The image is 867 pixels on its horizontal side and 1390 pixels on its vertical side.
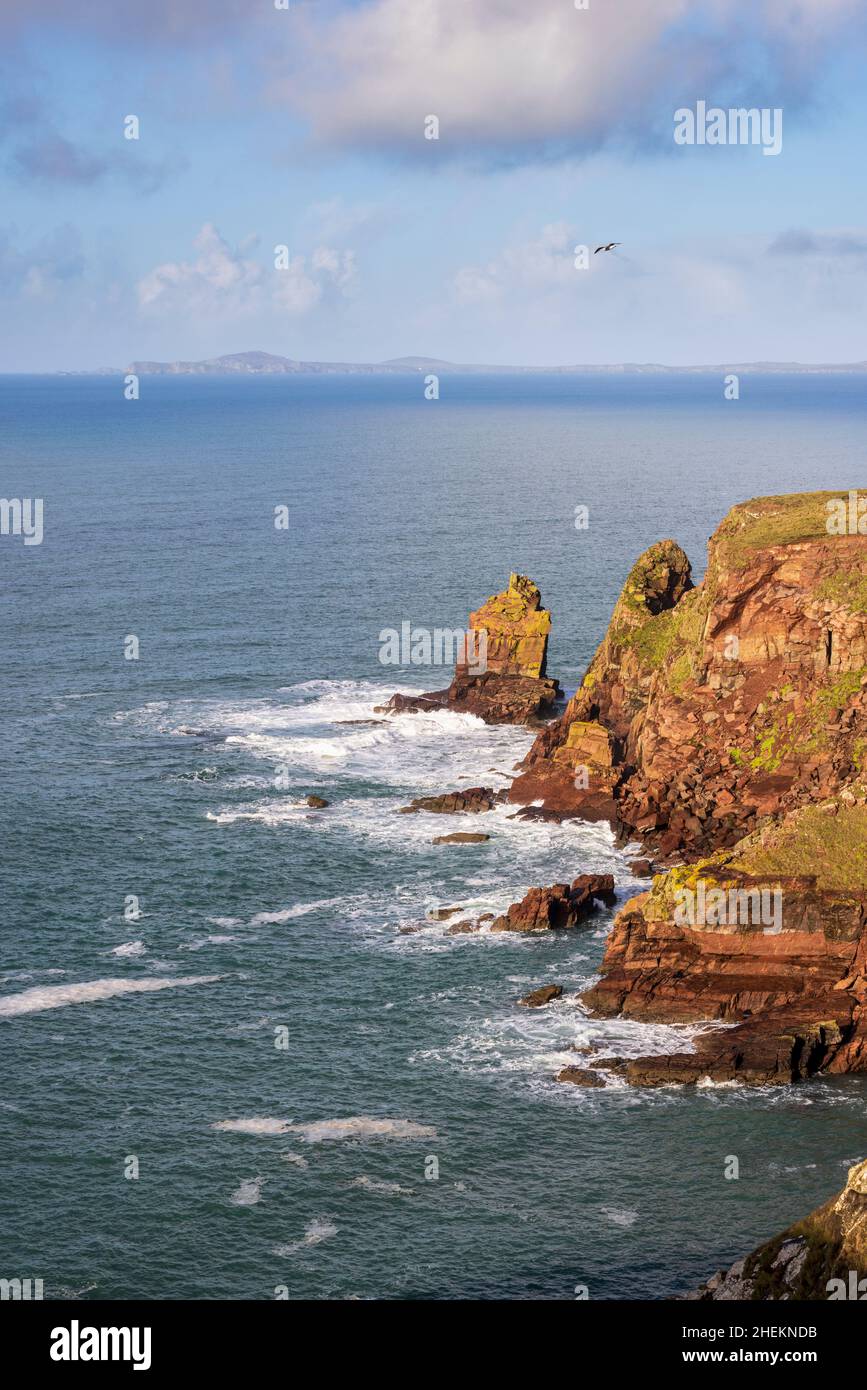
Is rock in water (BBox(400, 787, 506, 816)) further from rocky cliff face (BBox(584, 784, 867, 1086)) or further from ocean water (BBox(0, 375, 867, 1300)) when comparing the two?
rocky cliff face (BBox(584, 784, 867, 1086))

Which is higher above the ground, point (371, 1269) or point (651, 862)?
point (651, 862)

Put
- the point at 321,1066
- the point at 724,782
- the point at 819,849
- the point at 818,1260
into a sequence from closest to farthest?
1. the point at 818,1260
2. the point at 321,1066
3. the point at 819,849
4. the point at 724,782

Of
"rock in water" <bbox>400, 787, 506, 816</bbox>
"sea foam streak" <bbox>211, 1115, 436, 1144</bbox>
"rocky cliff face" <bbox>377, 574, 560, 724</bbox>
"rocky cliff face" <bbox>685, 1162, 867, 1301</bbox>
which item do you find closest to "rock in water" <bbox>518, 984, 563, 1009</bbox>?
"sea foam streak" <bbox>211, 1115, 436, 1144</bbox>

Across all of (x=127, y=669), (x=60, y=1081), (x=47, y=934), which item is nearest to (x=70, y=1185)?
(x=60, y=1081)

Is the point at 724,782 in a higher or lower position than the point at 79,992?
higher

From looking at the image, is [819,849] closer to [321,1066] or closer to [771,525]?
[321,1066]

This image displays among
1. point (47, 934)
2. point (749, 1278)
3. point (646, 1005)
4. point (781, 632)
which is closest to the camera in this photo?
point (749, 1278)

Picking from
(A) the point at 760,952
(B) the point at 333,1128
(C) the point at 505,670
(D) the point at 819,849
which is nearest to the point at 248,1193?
(B) the point at 333,1128

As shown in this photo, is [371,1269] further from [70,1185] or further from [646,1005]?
[646,1005]
